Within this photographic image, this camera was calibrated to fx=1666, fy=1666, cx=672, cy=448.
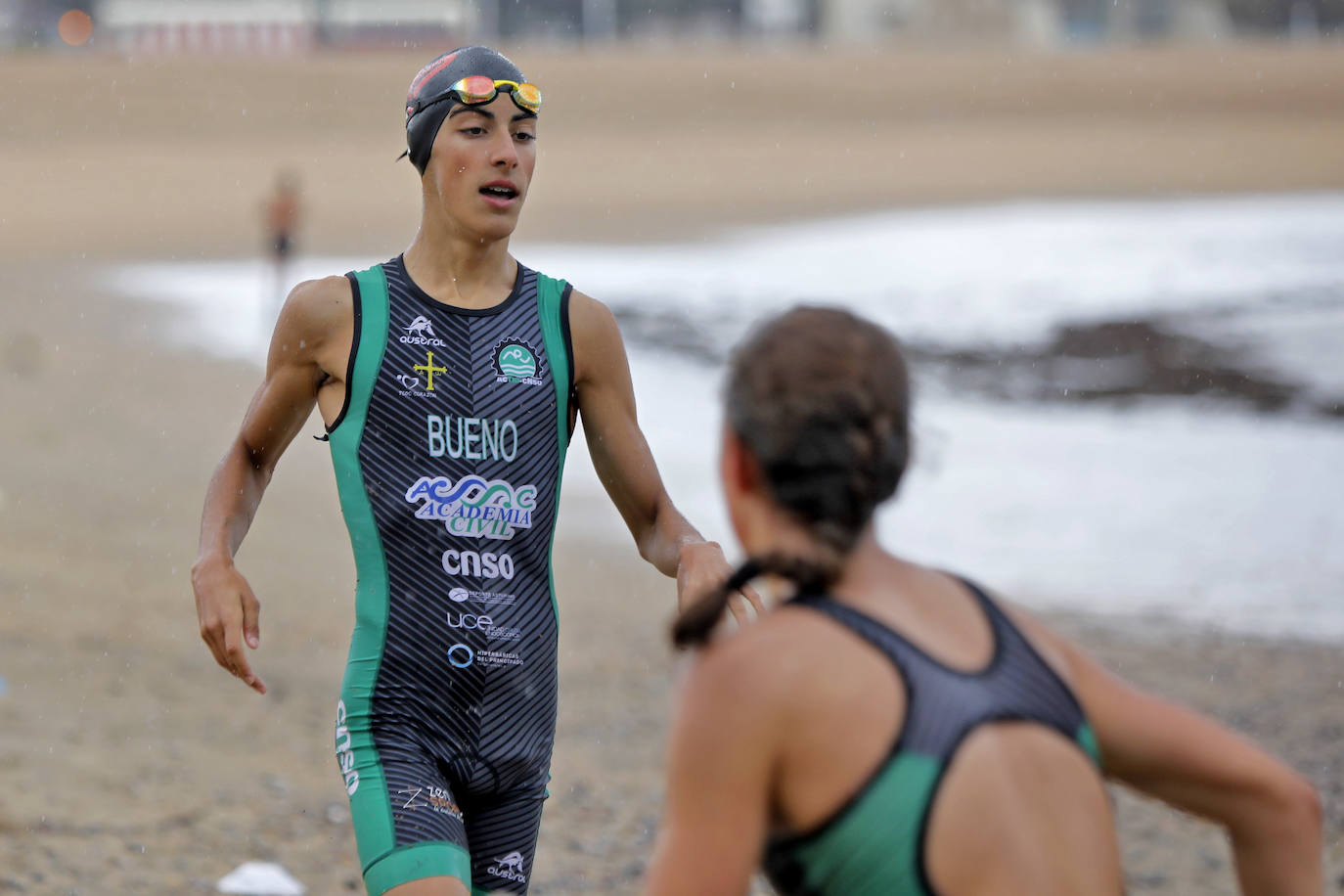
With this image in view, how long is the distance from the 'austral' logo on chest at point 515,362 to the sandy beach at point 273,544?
285cm

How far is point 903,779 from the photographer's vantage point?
5.86ft

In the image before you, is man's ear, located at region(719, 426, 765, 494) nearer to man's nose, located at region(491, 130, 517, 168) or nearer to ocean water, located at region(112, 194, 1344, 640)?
ocean water, located at region(112, 194, 1344, 640)

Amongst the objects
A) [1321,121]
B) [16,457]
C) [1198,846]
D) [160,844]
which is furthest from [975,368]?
[1321,121]

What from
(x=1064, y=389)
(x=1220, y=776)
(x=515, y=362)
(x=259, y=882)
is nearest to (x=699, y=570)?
(x=515, y=362)

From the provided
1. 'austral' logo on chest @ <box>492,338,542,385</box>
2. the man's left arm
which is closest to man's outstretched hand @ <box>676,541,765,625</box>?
the man's left arm

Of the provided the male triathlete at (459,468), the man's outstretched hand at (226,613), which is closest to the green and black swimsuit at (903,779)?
the male triathlete at (459,468)

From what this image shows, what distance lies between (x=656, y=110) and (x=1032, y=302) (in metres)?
32.1

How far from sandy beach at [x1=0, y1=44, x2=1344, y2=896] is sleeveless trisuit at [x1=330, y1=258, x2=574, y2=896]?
253 centimetres

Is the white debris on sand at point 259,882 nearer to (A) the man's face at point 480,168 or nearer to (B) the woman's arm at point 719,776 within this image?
(A) the man's face at point 480,168

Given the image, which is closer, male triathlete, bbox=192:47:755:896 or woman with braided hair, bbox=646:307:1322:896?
woman with braided hair, bbox=646:307:1322:896

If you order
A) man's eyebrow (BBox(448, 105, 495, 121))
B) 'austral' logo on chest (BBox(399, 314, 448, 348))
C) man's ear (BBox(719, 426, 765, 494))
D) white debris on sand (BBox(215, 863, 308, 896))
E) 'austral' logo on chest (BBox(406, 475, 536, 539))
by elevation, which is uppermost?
man's eyebrow (BBox(448, 105, 495, 121))

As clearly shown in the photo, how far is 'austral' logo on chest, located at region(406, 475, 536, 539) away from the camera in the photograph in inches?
131

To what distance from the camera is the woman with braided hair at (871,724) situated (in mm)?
1783

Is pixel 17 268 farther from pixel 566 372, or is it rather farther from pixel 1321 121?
pixel 1321 121
